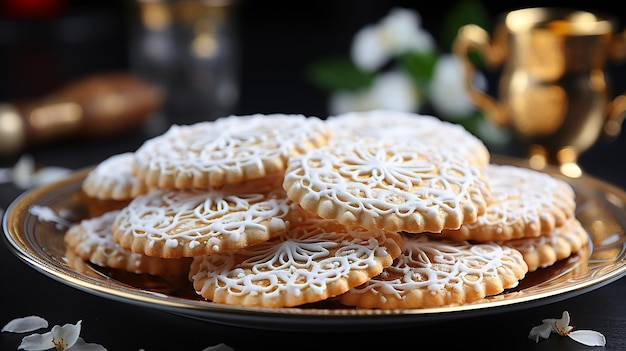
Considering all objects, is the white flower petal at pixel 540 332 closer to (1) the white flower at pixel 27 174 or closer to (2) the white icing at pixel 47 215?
(2) the white icing at pixel 47 215

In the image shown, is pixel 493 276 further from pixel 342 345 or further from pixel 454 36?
pixel 454 36

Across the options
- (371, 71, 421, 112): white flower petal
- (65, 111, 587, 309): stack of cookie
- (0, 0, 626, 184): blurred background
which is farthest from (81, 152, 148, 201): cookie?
(371, 71, 421, 112): white flower petal

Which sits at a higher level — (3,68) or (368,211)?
(368,211)

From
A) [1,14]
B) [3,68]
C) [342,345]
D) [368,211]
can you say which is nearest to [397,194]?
[368,211]

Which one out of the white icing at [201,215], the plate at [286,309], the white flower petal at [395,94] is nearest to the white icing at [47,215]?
the plate at [286,309]

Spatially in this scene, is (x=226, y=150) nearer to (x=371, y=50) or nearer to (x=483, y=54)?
(x=483, y=54)

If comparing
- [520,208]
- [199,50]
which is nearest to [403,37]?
[199,50]

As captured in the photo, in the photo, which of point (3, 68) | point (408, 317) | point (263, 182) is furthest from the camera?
point (3, 68)
